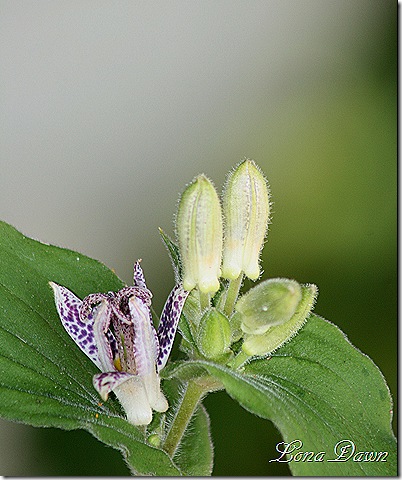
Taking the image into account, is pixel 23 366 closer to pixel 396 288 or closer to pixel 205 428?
pixel 205 428

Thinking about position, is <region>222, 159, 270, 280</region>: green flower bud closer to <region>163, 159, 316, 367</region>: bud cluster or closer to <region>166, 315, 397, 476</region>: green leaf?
<region>163, 159, 316, 367</region>: bud cluster

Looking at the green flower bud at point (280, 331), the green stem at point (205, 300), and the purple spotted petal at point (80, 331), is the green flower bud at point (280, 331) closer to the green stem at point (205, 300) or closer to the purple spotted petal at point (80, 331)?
the green stem at point (205, 300)

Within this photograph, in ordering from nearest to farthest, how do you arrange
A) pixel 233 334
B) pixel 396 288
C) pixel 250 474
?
pixel 233 334
pixel 250 474
pixel 396 288

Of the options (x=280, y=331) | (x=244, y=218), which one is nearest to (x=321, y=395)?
(x=280, y=331)

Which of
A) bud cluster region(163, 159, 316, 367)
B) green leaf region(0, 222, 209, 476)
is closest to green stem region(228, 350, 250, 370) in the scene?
bud cluster region(163, 159, 316, 367)

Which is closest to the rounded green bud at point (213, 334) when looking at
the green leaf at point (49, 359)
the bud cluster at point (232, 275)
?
the bud cluster at point (232, 275)

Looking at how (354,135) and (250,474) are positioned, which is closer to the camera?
(250,474)

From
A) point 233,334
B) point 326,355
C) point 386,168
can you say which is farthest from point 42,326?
point 386,168

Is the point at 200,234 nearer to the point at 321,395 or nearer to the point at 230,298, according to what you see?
the point at 230,298
